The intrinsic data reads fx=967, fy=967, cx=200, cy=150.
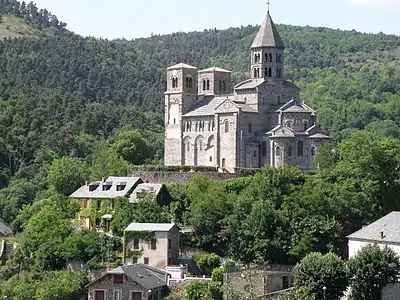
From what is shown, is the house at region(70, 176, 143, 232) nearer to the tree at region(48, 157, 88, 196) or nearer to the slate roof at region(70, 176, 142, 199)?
the slate roof at region(70, 176, 142, 199)

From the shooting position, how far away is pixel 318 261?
5784 centimetres

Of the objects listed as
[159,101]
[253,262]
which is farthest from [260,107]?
[159,101]

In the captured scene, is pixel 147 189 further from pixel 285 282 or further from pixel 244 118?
pixel 285 282

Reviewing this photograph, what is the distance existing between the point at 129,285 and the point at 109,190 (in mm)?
15141

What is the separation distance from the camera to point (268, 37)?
88688 mm

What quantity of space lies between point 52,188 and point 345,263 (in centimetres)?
3649

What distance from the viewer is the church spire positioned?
8825cm

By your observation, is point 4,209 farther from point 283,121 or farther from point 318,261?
point 318,261

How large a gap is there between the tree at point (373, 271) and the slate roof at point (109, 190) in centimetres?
2388

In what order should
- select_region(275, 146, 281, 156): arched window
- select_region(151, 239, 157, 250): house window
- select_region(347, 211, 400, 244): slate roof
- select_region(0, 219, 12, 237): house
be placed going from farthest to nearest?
select_region(0, 219, 12, 237): house, select_region(275, 146, 281, 156): arched window, select_region(151, 239, 157, 250): house window, select_region(347, 211, 400, 244): slate roof

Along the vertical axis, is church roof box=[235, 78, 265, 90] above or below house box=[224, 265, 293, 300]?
above

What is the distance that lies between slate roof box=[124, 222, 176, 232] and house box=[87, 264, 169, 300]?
13.3 ft

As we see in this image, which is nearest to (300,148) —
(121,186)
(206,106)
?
(206,106)

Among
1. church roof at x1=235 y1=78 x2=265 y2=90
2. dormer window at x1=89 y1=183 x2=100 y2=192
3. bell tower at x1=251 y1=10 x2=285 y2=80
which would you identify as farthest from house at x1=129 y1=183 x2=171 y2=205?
bell tower at x1=251 y1=10 x2=285 y2=80
